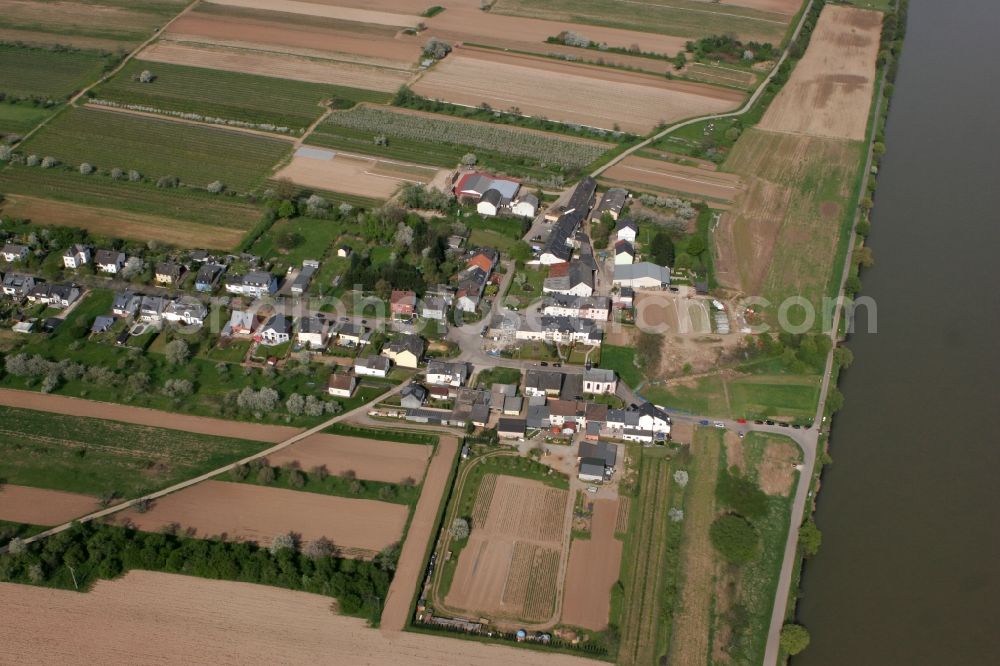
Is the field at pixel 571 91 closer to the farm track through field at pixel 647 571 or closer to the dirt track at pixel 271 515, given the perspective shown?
the farm track through field at pixel 647 571

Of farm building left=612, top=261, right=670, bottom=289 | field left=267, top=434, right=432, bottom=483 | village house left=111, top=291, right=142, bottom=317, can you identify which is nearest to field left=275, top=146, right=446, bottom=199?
village house left=111, top=291, right=142, bottom=317

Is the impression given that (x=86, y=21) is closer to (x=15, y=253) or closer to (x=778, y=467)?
(x=15, y=253)

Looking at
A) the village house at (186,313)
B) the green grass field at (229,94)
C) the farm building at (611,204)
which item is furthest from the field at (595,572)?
the green grass field at (229,94)

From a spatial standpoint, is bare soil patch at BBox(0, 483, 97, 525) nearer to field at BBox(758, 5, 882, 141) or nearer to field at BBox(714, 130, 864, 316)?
field at BBox(714, 130, 864, 316)

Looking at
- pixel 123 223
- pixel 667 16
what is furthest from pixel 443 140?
pixel 667 16

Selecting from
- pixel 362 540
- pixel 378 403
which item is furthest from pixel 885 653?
pixel 378 403

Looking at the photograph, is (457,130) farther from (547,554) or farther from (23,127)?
(547,554)
